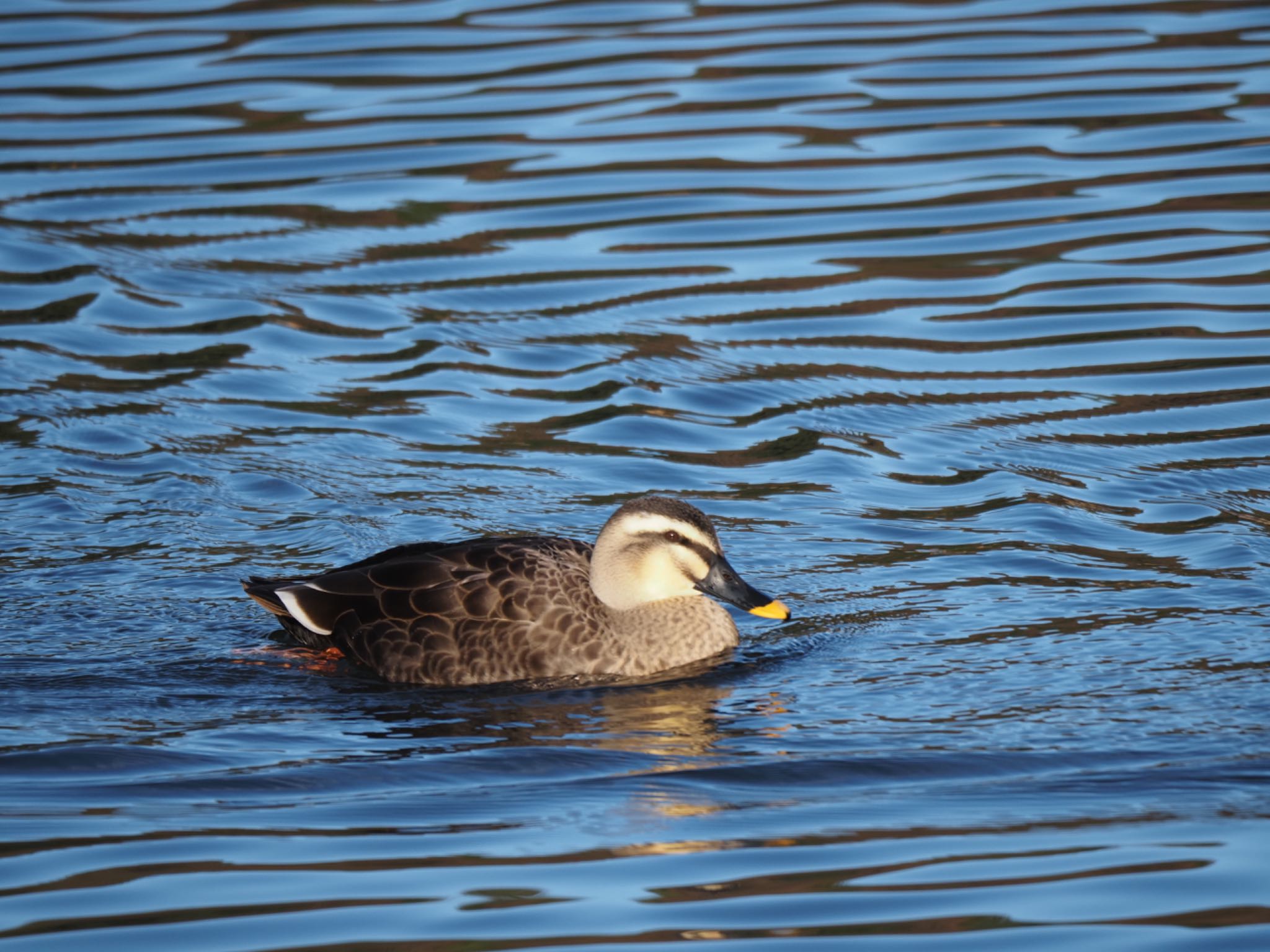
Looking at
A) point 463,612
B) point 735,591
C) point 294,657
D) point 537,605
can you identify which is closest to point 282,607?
point 294,657

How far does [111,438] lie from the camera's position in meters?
11.9

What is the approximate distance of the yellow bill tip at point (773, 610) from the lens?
895cm

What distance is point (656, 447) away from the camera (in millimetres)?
11852

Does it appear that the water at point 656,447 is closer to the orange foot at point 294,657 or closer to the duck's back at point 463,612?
the orange foot at point 294,657

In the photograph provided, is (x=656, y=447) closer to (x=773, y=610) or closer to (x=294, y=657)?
(x=773, y=610)

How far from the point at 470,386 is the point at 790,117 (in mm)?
5751

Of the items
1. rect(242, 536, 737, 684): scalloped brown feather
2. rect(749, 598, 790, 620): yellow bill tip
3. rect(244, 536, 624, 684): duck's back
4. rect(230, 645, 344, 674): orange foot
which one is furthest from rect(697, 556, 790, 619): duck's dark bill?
rect(230, 645, 344, 674): orange foot

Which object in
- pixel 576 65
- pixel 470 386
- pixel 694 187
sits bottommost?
pixel 470 386

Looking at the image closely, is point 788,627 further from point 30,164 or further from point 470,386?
point 30,164

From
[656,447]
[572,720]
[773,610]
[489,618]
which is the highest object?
[656,447]

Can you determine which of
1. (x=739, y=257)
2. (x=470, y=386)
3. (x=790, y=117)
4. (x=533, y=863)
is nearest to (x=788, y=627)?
(x=533, y=863)

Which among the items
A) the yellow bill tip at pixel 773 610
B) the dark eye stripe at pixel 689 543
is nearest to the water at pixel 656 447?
the yellow bill tip at pixel 773 610

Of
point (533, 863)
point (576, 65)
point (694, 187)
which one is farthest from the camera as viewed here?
point (576, 65)

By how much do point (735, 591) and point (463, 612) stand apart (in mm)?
1255
